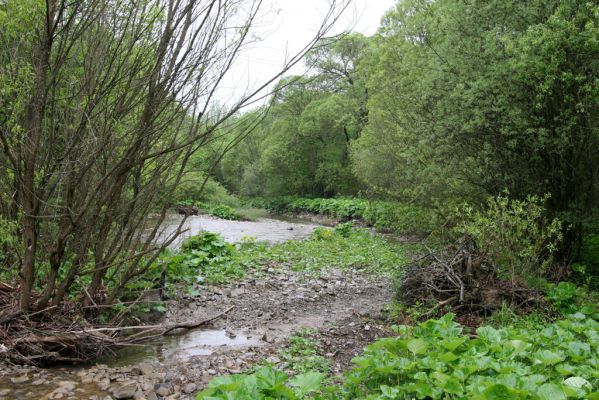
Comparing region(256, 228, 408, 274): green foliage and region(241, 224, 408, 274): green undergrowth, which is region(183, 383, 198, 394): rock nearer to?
region(256, 228, 408, 274): green foliage

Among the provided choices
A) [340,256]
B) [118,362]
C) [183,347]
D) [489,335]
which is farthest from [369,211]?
[489,335]

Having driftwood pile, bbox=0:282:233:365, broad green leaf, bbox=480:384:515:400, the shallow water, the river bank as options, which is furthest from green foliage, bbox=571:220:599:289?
the shallow water

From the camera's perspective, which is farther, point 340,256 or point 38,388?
point 340,256

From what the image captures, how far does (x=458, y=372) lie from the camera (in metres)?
3.34

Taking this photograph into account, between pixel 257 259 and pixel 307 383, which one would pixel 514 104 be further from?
pixel 307 383

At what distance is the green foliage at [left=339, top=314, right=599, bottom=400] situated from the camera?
120 inches

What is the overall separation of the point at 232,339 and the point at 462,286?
11.1 ft

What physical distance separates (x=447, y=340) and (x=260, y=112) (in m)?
3.24

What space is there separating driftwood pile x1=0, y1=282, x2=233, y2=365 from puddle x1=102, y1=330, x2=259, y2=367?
17 centimetres

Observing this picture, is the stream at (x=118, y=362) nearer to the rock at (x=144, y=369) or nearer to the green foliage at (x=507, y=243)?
the rock at (x=144, y=369)

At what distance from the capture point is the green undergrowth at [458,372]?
9.97ft

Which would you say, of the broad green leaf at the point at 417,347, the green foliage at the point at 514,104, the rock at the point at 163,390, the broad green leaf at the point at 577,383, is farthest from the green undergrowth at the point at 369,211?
the broad green leaf at the point at 577,383

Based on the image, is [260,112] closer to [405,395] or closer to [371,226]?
[405,395]

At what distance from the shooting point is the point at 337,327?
6871mm
